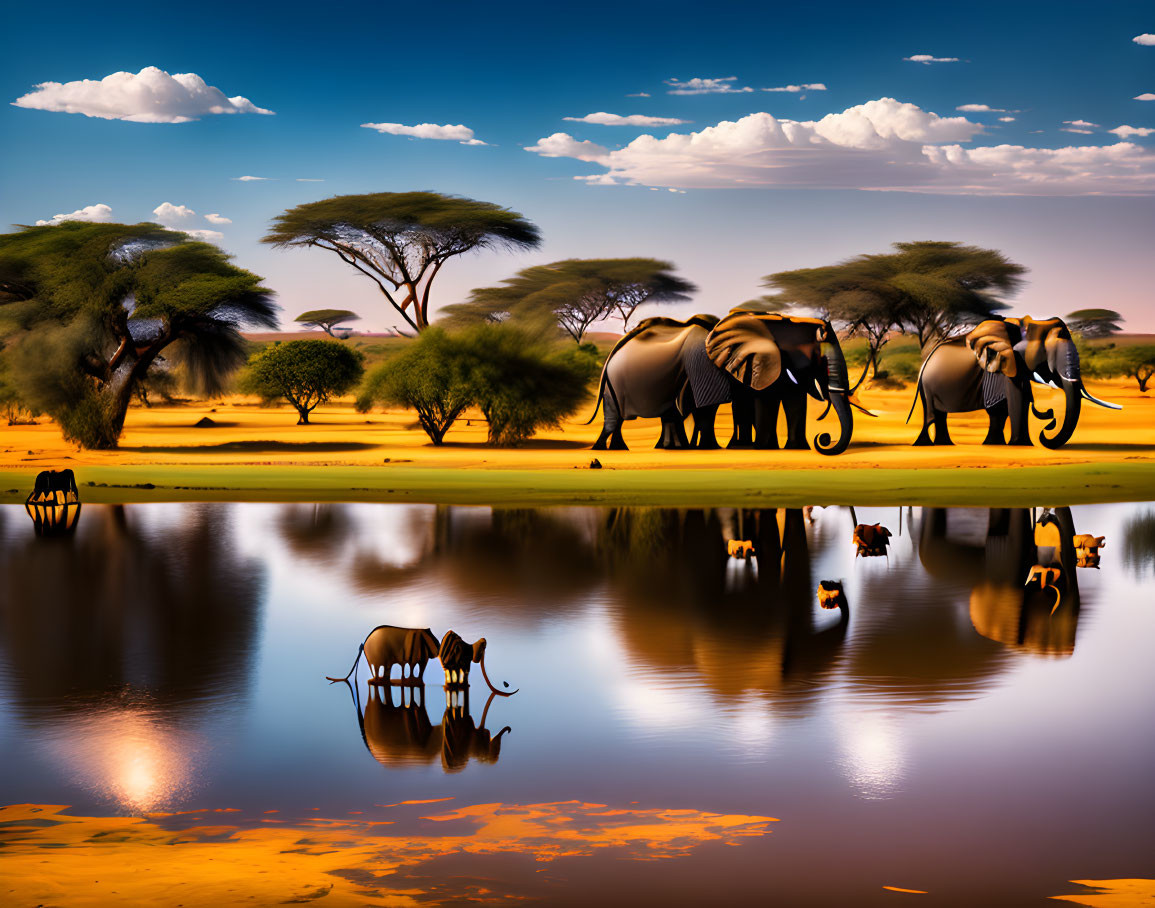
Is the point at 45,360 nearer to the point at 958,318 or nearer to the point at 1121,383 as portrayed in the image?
the point at 958,318

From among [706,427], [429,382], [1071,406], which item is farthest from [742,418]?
[429,382]

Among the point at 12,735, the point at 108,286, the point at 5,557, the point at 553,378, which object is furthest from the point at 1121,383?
the point at 12,735

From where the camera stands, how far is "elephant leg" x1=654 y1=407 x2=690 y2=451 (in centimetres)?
3534

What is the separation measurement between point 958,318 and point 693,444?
1055 inches

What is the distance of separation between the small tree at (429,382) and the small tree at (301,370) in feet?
42.7

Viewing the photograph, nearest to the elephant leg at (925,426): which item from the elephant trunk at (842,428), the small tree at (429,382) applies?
the elephant trunk at (842,428)

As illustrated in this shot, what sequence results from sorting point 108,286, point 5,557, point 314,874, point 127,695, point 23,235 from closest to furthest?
point 314,874, point 127,695, point 5,557, point 108,286, point 23,235

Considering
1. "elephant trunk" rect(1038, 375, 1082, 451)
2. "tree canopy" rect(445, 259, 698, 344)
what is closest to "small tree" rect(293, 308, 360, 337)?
"tree canopy" rect(445, 259, 698, 344)

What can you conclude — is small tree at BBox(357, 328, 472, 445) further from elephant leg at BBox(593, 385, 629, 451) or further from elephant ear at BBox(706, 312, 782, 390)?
elephant ear at BBox(706, 312, 782, 390)

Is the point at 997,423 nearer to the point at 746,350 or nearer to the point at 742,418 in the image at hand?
the point at 742,418

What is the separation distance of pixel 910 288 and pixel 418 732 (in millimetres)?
52026

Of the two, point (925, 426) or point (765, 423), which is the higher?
point (765, 423)

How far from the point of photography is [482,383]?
3722cm

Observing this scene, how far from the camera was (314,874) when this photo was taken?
17.0 ft
